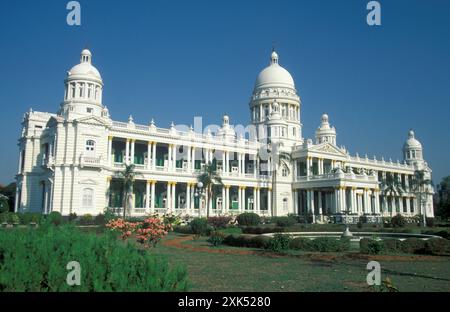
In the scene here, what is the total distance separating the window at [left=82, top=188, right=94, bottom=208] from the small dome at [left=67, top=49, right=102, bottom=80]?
618 inches

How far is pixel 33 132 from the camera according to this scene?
55.8m

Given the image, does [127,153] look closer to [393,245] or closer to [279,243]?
[279,243]

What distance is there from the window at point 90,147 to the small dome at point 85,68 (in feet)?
31.8

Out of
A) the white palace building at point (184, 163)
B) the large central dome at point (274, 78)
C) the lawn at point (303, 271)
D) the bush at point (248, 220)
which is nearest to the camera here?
the lawn at point (303, 271)

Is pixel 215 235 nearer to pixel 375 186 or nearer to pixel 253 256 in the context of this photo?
pixel 253 256

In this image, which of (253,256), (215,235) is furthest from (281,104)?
(253,256)

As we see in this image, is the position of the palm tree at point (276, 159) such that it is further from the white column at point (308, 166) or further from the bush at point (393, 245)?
the bush at point (393, 245)

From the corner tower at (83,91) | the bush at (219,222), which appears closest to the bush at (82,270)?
the bush at (219,222)

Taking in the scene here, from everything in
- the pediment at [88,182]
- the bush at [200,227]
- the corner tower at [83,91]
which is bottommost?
the bush at [200,227]

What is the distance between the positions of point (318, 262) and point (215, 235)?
9.18 meters

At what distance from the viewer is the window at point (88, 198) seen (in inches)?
1917

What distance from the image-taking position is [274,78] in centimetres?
8469

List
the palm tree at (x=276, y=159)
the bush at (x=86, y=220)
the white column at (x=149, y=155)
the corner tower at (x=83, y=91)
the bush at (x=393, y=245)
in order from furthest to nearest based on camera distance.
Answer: the palm tree at (x=276, y=159), the white column at (x=149, y=155), the corner tower at (x=83, y=91), the bush at (x=86, y=220), the bush at (x=393, y=245)

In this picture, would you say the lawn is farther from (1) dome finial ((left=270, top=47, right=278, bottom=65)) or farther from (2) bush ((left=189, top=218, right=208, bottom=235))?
(1) dome finial ((left=270, top=47, right=278, bottom=65))
